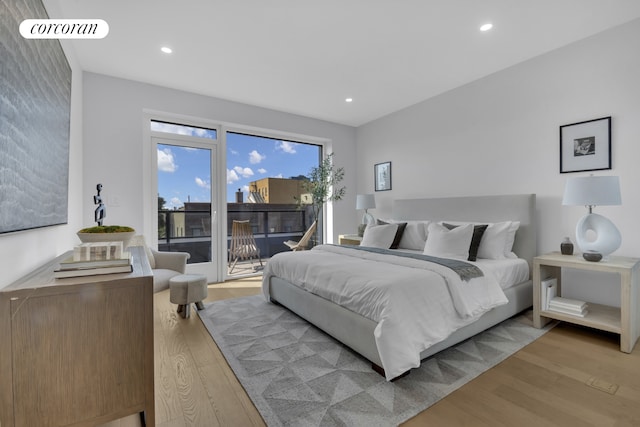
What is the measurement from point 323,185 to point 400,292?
337 cm

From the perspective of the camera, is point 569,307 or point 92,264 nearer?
point 92,264

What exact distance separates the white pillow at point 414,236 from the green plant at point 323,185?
65.2 inches

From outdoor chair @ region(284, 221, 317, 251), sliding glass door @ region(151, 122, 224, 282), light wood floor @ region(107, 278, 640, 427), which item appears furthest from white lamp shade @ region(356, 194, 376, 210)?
light wood floor @ region(107, 278, 640, 427)

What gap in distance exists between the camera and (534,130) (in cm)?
316

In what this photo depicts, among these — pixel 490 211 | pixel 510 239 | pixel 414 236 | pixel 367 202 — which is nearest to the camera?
pixel 510 239

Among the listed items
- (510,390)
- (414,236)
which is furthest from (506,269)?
(510,390)

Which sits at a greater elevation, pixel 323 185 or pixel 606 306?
pixel 323 185

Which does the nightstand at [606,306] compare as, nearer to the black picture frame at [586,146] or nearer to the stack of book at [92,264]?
the black picture frame at [586,146]

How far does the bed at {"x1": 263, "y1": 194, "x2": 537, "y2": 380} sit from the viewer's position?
1786 mm

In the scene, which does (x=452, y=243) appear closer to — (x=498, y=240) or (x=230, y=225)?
(x=498, y=240)

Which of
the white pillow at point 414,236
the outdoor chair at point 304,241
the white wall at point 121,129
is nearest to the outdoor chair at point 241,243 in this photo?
the outdoor chair at point 304,241

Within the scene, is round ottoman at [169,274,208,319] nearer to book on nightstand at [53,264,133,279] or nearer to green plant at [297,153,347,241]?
book on nightstand at [53,264,133,279]

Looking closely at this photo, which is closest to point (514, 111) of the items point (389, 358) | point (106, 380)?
point (389, 358)

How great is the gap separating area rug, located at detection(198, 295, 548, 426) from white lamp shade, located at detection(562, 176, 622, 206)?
1.19 metres
